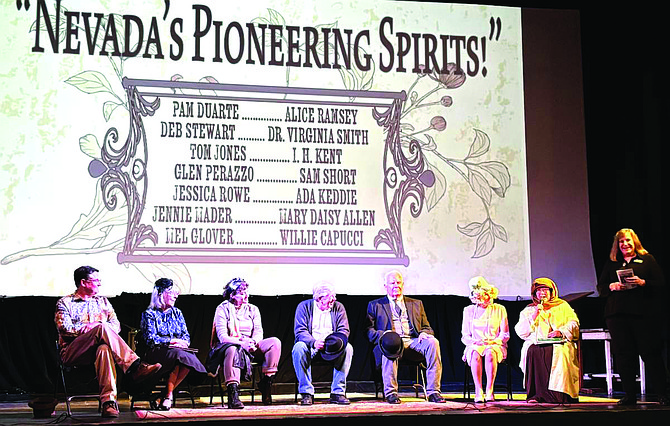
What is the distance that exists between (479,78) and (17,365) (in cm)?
468

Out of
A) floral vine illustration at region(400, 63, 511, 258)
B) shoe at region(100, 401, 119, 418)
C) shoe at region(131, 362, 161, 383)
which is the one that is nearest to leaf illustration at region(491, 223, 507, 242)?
floral vine illustration at region(400, 63, 511, 258)

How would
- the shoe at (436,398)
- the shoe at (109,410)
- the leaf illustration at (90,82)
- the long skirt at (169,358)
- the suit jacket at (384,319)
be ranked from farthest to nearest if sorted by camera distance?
the leaf illustration at (90,82), the suit jacket at (384,319), the shoe at (436,398), the long skirt at (169,358), the shoe at (109,410)

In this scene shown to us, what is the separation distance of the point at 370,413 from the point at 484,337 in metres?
1.39

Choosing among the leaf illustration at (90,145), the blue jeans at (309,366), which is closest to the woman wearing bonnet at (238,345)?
the blue jeans at (309,366)

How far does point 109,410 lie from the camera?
17.0 ft

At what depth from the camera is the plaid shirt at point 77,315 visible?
537 centimetres

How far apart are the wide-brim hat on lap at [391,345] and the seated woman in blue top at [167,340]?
4.32 ft

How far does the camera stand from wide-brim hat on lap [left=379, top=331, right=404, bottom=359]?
5.98m

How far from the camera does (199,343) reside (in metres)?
7.00

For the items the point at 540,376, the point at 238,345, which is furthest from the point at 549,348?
the point at 238,345

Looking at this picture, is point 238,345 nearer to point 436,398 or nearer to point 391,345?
point 391,345

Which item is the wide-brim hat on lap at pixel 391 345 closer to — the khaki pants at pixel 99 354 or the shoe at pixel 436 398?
the shoe at pixel 436 398

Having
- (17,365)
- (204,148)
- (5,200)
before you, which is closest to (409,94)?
(204,148)

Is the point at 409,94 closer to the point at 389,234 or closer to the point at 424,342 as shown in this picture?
the point at 389,234
